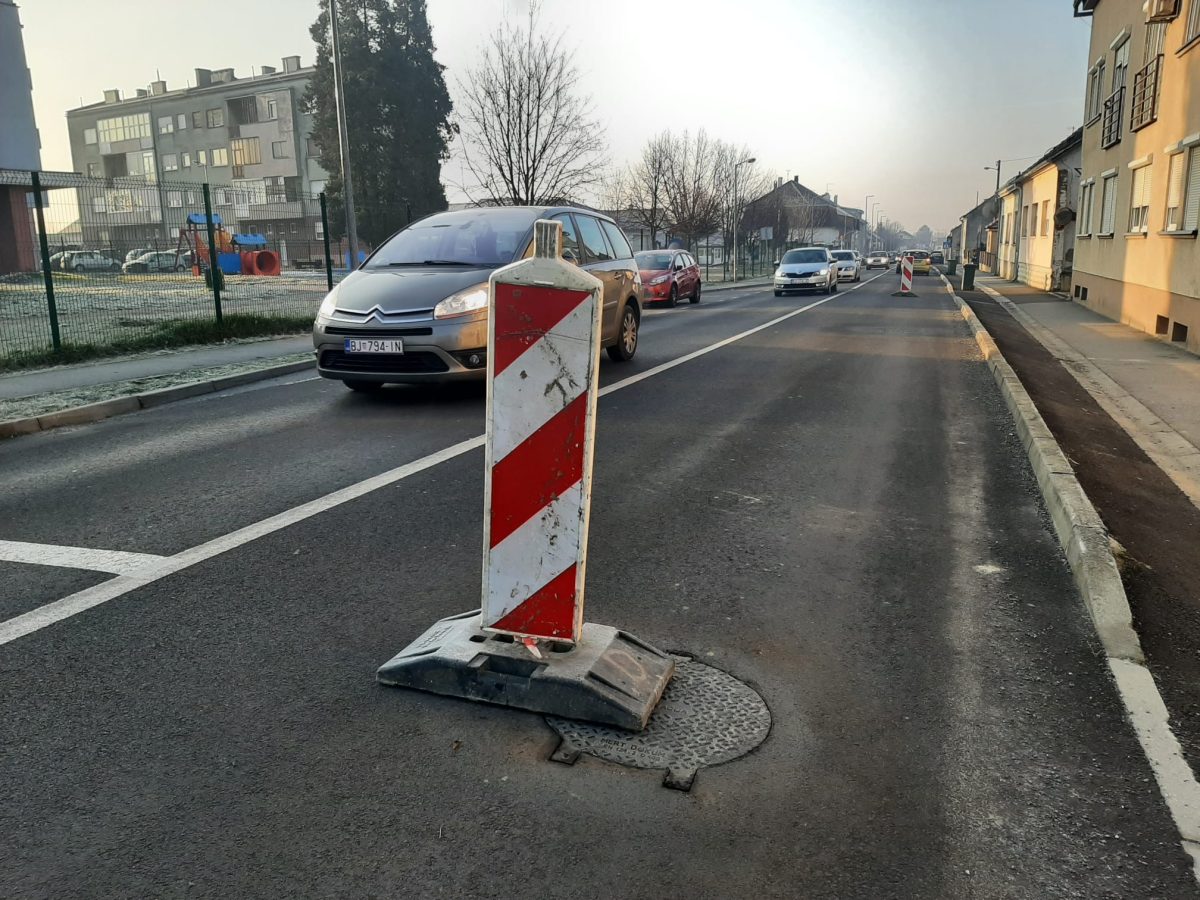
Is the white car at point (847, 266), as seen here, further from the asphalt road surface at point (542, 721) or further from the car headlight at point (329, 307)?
the asphalt road surface at point (542, 721)

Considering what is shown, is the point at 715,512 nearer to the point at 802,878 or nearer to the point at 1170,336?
the point at 802,878

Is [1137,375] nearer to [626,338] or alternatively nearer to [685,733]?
[626,338]

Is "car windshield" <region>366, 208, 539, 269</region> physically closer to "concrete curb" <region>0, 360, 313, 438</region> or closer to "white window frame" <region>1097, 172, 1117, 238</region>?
"concrete curb" <region>0, 360, 313, 438</region>

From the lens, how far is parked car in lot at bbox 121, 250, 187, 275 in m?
13.4

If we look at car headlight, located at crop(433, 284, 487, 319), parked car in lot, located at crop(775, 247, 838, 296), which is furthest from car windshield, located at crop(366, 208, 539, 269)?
parked car in lot, located at crop(775, 247, 838, 296)

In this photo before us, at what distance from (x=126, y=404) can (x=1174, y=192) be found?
1603cm

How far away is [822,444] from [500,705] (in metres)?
4.71

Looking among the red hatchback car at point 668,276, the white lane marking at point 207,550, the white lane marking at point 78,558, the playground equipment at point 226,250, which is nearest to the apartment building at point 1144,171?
the red hatchback car at point 668,276

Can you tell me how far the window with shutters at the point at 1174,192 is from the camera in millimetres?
14586

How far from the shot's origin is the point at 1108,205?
21125 mm

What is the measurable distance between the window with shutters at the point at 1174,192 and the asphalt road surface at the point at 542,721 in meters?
11.2

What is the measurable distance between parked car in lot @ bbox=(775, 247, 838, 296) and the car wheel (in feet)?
71.0

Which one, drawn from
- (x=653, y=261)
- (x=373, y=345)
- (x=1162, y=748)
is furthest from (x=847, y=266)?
(x=1162, y=748)

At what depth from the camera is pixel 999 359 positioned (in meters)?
11.3
